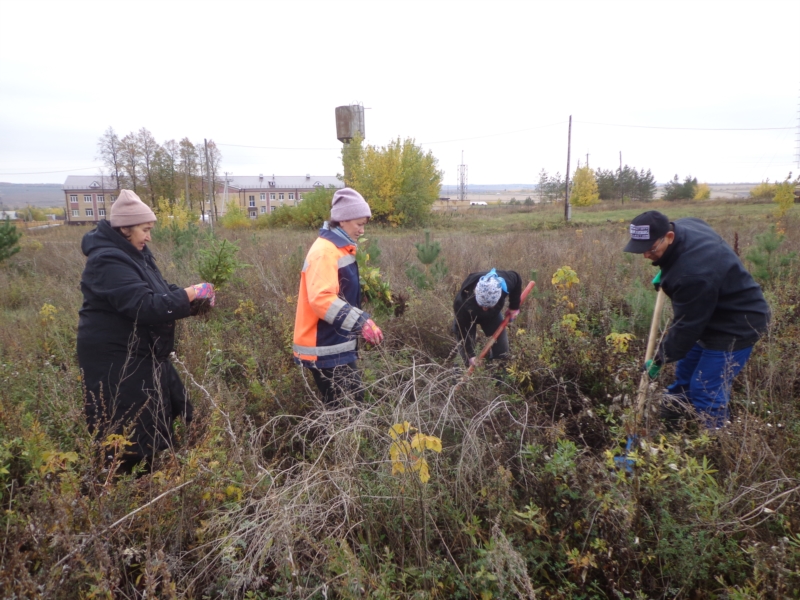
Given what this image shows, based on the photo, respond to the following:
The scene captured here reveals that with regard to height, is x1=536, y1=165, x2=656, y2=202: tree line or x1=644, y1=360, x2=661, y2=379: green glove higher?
x1=536, y1=165, x2=656, y2=202: tree line

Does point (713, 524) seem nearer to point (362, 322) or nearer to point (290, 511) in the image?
point (290, 511)

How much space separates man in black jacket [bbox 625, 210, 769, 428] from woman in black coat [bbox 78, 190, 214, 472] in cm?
275

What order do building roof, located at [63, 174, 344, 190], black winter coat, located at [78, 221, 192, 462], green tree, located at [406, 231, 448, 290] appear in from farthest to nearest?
building roof, located at [63, 174, 344, 190] < green tree, located at [406, 231, 448, 290] < black winter coat, located at [78, 221, 192, 462]

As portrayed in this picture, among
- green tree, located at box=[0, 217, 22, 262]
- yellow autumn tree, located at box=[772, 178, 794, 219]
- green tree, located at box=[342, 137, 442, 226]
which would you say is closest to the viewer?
green tree, located at box=[0, 217, 22, 262]

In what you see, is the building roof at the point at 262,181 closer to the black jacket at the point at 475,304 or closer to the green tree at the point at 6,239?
the green tree at the point at 6,239

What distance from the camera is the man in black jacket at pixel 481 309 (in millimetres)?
3607

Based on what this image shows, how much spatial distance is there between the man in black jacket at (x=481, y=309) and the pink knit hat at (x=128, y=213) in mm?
2184

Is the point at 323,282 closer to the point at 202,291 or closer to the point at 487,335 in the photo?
the point at 202,291

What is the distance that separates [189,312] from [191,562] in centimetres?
127

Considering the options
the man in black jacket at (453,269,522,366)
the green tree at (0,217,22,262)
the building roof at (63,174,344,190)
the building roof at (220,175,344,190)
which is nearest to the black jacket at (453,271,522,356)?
the man in black jacket at (453,269,522,366)

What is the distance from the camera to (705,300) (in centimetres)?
273

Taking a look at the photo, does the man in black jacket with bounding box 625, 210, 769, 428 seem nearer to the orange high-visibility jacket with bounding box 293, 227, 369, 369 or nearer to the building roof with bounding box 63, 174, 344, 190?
the orange high-visibility jacket with bounding box 293, 227, 369, 369

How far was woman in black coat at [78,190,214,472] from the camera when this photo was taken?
2424 mm

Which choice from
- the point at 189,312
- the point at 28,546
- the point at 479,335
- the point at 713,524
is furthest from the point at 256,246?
the point at 713,524
